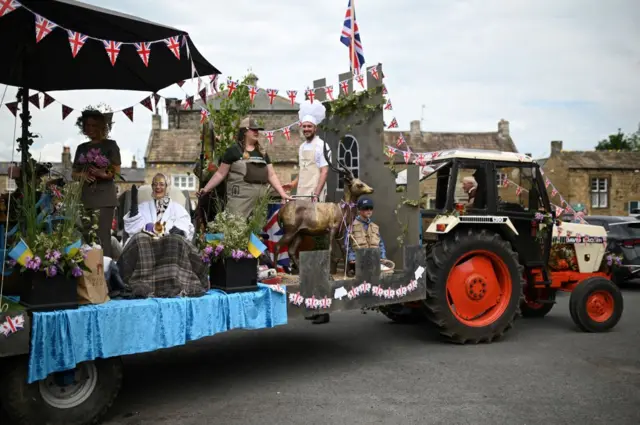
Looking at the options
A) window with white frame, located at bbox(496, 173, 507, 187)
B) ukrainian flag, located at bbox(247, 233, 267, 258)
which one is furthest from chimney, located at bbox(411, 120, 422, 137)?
ukrainian flag, located at bbox(247, 233, 267, 258)

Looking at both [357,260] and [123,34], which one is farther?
[357,260]

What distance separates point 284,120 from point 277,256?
28.8m

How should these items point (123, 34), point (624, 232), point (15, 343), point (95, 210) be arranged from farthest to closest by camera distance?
1. point (624, 232)
2. point (95, 210)
3. point (123, 34)
4. point (15, 343)

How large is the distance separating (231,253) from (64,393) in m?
1.63

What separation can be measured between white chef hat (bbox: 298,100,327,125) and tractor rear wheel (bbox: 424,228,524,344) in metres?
2.04

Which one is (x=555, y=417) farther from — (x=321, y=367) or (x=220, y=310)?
(x=220, y=310)

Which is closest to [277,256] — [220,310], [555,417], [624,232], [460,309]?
[220,310]

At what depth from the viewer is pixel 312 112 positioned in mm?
6484

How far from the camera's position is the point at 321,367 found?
5.84m

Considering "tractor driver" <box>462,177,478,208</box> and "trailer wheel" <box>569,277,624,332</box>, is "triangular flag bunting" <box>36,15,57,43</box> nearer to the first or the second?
"tractor driver" <box>462,177,478,208</box>

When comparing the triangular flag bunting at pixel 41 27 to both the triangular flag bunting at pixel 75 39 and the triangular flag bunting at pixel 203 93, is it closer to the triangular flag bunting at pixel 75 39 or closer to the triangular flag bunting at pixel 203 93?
the triangular flag bunting at pixel 75 39

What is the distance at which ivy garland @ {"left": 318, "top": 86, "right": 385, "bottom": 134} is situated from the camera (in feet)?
21.6

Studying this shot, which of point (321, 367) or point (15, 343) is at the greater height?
point (15, 343)

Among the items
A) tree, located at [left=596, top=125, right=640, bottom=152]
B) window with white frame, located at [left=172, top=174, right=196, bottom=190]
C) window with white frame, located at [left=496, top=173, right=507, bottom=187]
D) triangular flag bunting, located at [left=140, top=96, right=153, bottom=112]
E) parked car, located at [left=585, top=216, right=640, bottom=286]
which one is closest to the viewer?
triangular flag bunting, located at [left=140, top=96, right=153, bottom=112]
